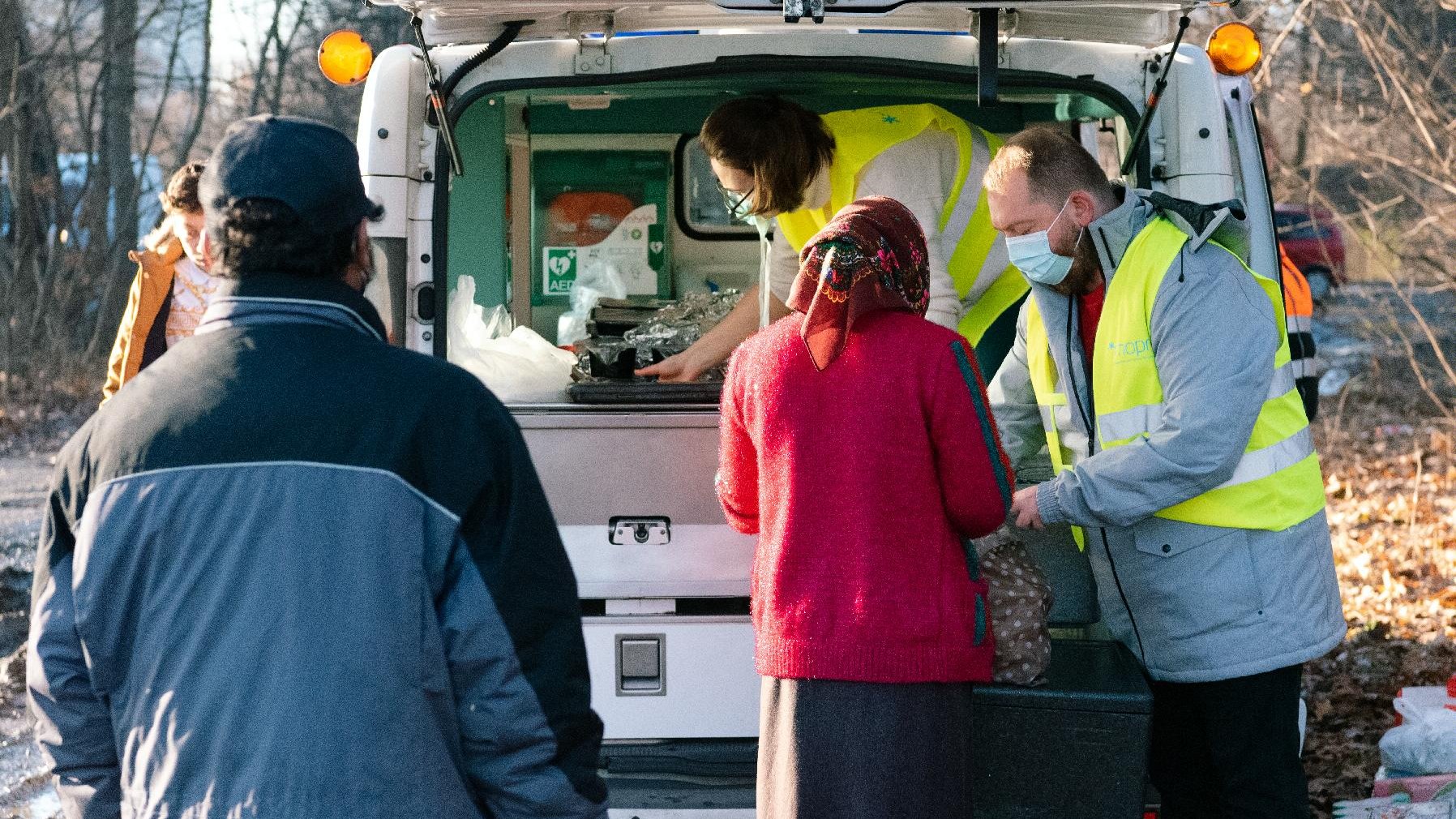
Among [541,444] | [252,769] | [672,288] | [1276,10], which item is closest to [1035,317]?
[541,444]

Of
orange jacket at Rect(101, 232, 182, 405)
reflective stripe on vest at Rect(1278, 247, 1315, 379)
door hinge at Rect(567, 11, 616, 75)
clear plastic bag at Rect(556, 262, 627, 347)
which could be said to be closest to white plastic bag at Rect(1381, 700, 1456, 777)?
reflective stripe on vest at Rect(1278, 247, 1315, 379)

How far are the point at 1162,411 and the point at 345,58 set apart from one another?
1.99 m

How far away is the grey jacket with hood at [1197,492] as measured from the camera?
9.54 feet

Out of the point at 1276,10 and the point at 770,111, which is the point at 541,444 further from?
the point at 1276,10

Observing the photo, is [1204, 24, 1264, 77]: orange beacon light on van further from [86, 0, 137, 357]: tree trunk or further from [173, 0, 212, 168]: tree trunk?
[173, 0, 212, 168]: tree trunk

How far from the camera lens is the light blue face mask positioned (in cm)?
313

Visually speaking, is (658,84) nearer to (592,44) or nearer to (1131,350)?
(592,44)

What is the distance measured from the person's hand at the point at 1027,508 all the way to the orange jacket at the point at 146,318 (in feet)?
8.33

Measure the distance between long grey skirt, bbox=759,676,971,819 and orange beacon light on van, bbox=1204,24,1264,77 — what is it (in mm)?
1748

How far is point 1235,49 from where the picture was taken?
3.75 m

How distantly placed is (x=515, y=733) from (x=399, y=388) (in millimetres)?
449

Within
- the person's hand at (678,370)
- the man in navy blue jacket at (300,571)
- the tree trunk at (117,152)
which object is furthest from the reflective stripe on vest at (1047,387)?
the tree trunk at (117,152)

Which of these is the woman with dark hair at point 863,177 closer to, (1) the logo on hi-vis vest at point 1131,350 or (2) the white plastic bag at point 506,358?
(2) the white plastic bag at point 506,358

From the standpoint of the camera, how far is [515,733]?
6.51 ft
